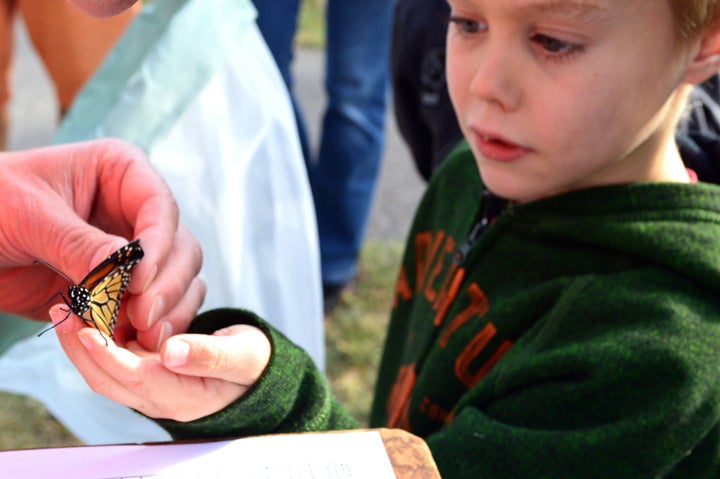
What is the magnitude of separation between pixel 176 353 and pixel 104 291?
83 mm

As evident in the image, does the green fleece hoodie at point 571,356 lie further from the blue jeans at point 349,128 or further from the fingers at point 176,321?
the blue jeans at point 349,128

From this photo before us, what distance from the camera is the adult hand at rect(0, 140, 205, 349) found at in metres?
0.80

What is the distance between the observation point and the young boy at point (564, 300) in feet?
2.59

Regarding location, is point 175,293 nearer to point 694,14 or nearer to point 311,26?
point 694,14

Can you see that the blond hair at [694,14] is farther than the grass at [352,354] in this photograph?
No

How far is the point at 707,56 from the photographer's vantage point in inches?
37.0

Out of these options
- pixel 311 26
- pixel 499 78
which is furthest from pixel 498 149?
pixel 311 26

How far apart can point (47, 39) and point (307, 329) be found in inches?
38.4

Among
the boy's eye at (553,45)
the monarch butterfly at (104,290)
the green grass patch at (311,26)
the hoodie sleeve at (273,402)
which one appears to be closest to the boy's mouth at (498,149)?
the boy's eye at (553,45)

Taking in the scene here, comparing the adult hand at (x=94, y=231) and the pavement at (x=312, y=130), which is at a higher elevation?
the adult hand at (x=94, y=231)

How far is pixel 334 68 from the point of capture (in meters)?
2.49

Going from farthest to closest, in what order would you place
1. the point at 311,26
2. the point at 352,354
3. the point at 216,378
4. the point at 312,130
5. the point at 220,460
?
the point at 311,26 < the point at 312,130 < the point at 352,354 < the point at 216,378 < the point at 220,460

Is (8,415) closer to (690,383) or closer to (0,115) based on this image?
(0,115)

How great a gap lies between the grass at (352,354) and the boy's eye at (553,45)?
1374 millimetres
